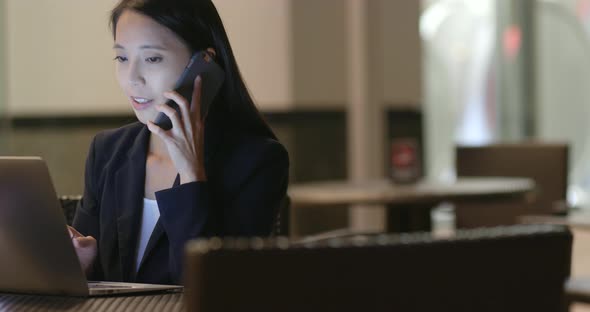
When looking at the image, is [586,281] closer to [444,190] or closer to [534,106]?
[444,190]

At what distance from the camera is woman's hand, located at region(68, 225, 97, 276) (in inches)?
68.5

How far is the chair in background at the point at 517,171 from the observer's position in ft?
16.6

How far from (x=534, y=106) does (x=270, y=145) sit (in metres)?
6.76

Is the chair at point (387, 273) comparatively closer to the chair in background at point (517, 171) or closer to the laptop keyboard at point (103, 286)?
the laptop keyboard at point (103, 286)

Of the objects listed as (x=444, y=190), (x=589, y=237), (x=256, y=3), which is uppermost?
(x=256, y=3)

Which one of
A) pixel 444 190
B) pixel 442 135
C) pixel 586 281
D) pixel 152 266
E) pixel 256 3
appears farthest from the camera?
pixel 442 135

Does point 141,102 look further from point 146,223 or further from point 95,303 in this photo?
point 95,303

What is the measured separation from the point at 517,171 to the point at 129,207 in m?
3.65

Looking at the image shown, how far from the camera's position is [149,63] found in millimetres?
1749

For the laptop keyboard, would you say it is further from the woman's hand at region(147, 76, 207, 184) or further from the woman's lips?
the woman's lips

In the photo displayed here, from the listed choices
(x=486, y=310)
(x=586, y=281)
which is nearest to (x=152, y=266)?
(x=486, y=310)

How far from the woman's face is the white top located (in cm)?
16

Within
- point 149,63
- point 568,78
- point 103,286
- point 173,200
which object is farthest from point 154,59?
point 568,78

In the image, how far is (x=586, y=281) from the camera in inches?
123
